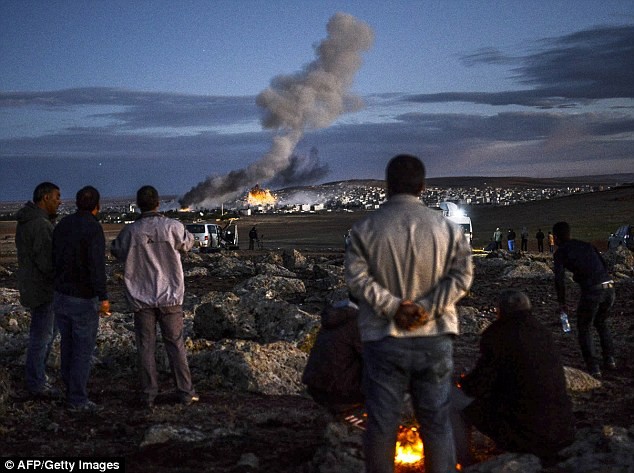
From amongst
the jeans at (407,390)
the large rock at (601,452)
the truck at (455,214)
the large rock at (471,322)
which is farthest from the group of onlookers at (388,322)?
the truck at (455,214)

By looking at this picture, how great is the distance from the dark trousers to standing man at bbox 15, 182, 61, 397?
3.26ft

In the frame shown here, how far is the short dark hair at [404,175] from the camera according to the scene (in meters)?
4.36

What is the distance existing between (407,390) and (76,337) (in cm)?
356

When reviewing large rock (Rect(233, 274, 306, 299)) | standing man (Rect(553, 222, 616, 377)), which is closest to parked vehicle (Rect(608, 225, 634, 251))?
large rock (Rect(233, 274, 306, 299))

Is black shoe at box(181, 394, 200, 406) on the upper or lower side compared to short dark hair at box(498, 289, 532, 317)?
lower

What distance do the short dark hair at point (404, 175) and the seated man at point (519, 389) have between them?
1508mm

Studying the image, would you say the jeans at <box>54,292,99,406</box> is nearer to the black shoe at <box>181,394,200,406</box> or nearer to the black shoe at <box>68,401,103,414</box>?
the black shoe at <box>68,401,103,414</box>

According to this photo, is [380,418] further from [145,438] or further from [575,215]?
[575,215]

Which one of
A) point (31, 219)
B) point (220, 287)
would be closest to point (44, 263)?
point (31, 219)

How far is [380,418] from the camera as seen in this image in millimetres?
4340

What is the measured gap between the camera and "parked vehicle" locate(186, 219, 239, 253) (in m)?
37.8

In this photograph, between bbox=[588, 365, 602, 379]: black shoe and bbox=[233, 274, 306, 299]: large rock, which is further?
bbox=[233, 274, 306, 299]: large rock

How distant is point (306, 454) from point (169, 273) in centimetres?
201

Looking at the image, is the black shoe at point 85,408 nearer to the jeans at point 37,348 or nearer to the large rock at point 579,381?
the jeans at point 37,348
